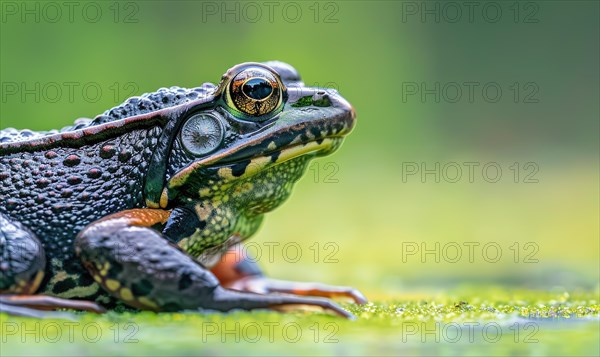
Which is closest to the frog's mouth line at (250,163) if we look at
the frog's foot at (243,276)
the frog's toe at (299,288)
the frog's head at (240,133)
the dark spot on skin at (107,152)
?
the frog's head at (240,133)

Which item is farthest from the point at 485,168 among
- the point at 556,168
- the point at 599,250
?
the point at 599,250

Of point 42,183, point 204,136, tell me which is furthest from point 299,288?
point 42,183

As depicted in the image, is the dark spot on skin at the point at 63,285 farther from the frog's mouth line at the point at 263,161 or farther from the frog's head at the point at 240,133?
the frog's mouth line at the point at 263,161

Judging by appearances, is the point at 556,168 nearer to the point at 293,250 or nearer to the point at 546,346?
the point at 293,250

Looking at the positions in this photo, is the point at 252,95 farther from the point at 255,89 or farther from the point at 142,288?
the point at 142,288

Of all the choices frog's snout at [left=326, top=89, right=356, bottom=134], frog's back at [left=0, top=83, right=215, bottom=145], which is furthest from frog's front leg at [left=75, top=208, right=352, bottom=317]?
frog's snout at [left=326, top=89, right=356, bottom=134]
